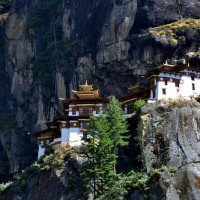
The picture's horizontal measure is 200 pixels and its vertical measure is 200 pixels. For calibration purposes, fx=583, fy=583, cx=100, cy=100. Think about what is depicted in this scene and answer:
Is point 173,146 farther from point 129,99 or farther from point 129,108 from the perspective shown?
point 129,99

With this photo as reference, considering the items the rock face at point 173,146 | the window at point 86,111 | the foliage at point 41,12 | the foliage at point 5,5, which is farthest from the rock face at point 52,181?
the foliage at point 5,5

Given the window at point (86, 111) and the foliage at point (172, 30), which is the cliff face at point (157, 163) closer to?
the window at point (86, 111)

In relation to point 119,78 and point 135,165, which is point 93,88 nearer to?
point 119,78

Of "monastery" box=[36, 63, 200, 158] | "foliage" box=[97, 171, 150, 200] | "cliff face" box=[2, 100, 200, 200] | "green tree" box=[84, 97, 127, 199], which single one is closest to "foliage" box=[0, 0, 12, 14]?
"monastery" box=[36, 63, 200, 158]

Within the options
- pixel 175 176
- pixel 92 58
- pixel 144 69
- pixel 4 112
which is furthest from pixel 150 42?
pixel 4 112

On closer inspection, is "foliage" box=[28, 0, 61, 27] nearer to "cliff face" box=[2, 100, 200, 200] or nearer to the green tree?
"cliff face" box=[2, 100, 200, 200]

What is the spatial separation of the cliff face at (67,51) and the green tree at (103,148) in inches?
739

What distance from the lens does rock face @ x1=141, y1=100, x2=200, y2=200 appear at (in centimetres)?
5703

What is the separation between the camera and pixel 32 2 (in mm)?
107000

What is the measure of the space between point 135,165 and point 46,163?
1078cm

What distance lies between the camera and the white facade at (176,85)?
7031 centimetres

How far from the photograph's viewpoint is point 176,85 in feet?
236

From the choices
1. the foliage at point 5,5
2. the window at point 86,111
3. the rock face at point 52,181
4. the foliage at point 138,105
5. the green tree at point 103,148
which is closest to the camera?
the green tree at point 103,148

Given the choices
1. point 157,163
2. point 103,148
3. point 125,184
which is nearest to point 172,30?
point 157,163
